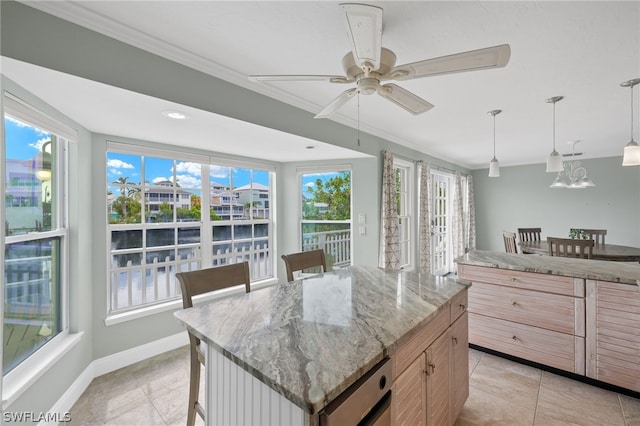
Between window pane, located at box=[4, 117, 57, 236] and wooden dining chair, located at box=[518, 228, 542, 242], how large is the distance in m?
6.27

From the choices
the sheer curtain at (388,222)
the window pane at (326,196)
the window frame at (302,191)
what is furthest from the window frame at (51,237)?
the sheer curtain at (388,222)

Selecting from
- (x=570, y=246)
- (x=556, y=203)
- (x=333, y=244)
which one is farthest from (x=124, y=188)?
(x=556, y=203)

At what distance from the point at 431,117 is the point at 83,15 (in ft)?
10.0

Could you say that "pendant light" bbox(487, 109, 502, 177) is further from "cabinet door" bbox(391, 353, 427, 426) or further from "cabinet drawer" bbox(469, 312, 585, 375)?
"cabinet door" bbox(391, 353, 427, 426)

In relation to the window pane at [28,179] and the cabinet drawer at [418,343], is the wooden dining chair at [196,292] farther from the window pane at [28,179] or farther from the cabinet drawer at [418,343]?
the window pane at [28,179]

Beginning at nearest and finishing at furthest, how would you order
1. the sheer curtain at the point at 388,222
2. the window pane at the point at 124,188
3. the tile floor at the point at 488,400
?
the tile floor at the point at 488,400 < the window pane at the point at 124,188 < the sheer curtain at the point at 388,222

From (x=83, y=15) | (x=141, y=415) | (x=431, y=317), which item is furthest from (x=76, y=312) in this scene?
(x=431, y=317)

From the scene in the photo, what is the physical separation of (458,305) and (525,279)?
3.62ft

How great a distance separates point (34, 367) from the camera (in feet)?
5.73

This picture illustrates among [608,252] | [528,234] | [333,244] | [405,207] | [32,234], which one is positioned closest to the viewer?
[32,234]

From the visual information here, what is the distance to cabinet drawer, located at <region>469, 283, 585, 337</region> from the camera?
7.28ft

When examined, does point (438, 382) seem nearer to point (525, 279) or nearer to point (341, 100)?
point (525, 279)

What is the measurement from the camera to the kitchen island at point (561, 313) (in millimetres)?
2037

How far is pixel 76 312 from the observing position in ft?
7.34
